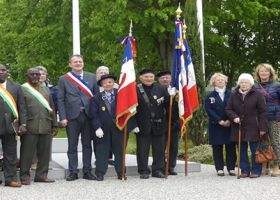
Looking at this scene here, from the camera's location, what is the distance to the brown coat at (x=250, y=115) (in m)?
11.1

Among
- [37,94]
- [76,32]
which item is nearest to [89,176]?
[37,94]

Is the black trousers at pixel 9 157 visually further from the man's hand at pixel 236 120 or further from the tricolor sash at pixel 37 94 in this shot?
the man's hand at pixel 236 120

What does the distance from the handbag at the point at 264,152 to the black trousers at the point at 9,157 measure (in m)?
4.08

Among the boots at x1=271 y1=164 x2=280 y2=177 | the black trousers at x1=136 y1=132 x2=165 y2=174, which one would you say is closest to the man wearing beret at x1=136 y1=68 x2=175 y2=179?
the black trousers at x1=136 y1=132 x2=165 y2=174

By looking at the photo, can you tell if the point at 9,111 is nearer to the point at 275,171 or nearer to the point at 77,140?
the point at 77,140

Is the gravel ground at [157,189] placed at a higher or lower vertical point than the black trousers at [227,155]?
lower

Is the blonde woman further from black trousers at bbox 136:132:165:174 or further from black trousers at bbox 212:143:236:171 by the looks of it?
black trousers at bbox 136:132:165:174

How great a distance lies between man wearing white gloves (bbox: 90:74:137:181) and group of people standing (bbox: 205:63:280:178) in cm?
158

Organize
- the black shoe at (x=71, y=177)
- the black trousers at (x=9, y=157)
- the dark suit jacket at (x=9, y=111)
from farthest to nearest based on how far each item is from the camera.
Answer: the black shoe at (x=71, y=177) < the black trousers at (x=9, y=157) < the dark suit jacket at (x=9, y=111)

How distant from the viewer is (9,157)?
10.2 metres

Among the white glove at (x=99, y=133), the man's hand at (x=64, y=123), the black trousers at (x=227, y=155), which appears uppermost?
the man's hand at (x=64, y=123)

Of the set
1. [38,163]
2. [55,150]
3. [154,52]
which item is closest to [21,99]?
[38,163]

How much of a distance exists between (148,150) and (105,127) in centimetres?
87

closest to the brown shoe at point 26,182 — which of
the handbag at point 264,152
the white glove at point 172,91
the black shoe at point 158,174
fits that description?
the black shoe at point 158,174
